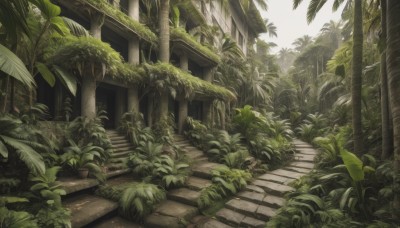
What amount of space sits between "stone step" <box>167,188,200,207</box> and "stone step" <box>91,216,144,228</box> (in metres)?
1.29

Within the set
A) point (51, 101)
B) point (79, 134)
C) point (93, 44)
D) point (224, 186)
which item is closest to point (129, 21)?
point (93, 44)

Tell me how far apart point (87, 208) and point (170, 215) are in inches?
→ 71.2

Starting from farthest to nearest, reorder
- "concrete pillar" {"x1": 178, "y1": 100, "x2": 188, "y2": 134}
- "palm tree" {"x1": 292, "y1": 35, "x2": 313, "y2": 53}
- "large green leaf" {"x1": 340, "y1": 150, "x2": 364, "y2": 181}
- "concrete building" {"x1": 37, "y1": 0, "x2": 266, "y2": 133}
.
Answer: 1. "palm tree" {"x1": 292, "y1": 35, "x2": 313, "y2": 53}
2. "concrete pillar" {"x1": 178, "y1": 100, "x2": 188, "y2": 134}
3. "concrete building" {"x1": 37, "y1": 0, "x2": 266, "y2": 133}
4. "large green leaf" {"x1": 340, "y1": 150, "x2": 364, "y2": 181}

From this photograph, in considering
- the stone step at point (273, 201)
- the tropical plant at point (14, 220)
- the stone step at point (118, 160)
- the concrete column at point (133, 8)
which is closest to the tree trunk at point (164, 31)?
the concrete column at point (133, 8)

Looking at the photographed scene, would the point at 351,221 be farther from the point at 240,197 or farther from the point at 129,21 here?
the point at 129,21

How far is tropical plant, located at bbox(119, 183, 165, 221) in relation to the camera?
4.97 metres

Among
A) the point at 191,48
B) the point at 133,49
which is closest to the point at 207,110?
the point at 191,48

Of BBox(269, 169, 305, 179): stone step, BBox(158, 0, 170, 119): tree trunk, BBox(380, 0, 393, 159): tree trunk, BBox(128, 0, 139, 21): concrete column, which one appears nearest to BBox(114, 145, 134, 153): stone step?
BBox(158, 0, 170, 119): tree trunk

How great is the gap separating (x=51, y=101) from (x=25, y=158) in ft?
16.1

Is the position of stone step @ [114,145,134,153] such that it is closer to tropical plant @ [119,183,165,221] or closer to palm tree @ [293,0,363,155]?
tropical plant @ [119,183,165,221]

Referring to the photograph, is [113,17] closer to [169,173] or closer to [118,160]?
[118,160]

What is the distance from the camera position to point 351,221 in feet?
13.0

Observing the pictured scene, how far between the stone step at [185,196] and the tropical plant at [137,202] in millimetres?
657

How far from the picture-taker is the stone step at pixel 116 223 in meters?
4.70
